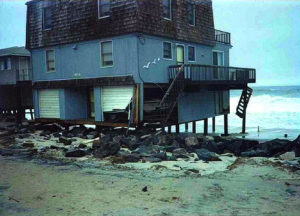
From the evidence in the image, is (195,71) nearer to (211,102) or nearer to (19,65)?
(211,102)

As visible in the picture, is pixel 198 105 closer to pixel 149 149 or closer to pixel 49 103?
pixel 49 103

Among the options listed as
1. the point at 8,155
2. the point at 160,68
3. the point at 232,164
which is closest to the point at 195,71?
the point at 160,68

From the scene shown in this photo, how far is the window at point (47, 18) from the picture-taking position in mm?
22619

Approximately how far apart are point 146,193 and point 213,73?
52.7ft

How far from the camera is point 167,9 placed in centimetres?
2059

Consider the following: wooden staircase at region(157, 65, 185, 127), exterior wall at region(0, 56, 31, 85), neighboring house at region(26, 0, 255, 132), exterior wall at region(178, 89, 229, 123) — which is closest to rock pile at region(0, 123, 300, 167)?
wooden staircase at region(157, 65, 185, 127)

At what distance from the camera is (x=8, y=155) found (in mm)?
12641

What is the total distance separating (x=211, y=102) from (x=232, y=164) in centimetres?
1604

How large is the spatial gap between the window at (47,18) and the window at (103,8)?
4815mm

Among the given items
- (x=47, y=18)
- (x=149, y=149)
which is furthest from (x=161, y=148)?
(x=47, y=18)

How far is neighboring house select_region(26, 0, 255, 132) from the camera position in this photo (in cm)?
1856

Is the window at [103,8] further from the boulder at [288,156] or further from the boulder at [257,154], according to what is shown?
the boulder at [288,156]

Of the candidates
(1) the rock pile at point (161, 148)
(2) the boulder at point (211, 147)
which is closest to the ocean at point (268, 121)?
(1) the rock pile at point (161, 148)

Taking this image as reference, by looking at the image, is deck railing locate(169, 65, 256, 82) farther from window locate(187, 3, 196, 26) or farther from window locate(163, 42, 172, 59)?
window locate(187, 3, 196, 26)
